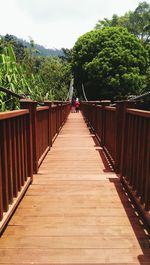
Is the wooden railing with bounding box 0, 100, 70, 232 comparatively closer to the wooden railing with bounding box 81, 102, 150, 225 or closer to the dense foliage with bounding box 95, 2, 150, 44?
the wooden railing with bounding box 81, 102, 150, 225

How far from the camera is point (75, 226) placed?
2.70 metres

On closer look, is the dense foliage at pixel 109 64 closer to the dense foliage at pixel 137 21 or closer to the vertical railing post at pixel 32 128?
the dense foliage at pixel 137 21

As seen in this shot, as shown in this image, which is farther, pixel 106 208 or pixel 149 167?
pixel 106 208

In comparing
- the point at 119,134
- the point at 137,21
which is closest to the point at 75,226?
the point at 119,134

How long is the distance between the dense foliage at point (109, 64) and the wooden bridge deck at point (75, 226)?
20.9 meters

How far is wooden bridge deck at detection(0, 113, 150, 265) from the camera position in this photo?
2234 millimetres

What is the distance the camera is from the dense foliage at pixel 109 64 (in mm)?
25141

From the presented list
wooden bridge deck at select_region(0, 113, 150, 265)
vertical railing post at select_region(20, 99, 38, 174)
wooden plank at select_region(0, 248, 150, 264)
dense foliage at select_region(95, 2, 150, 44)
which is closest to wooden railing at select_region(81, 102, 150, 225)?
wooden bridge deck at select_region(0, 113, 150, 265)

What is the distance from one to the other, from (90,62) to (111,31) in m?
4.34

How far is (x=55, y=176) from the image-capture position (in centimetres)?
439

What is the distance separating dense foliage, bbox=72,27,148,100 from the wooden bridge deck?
68.7ft

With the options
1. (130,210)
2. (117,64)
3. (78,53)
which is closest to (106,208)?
(130,210)

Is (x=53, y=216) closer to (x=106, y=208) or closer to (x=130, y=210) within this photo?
(x=106, y=208)

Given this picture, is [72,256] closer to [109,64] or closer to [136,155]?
[136,155]
